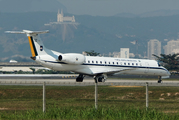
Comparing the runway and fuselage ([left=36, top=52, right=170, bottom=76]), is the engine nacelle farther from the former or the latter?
the runway

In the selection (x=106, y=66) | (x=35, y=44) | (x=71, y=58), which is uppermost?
(x=35, y=44)

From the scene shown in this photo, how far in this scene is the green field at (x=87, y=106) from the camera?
68.5 feet

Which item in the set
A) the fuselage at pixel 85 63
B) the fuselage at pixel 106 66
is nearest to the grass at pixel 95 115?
the fuselage at pixel 85 63

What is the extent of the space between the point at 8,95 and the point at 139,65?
83.0 feet

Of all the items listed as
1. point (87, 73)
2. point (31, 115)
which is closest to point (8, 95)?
point (31, 115)

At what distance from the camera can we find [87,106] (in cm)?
2488

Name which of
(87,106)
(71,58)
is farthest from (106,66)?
(87,106)

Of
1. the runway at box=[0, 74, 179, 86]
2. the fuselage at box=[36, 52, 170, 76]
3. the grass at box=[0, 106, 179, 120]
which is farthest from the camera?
the fuselage at box=[36, 52, 170, 76]

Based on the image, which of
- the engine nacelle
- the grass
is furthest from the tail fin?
the grass

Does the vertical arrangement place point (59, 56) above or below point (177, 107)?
above

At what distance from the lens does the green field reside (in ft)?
68.5

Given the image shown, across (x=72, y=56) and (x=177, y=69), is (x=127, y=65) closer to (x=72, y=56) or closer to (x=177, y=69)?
(x=72, y=56)

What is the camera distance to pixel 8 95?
3419cm

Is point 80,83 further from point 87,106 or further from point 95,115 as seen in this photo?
point 95,115
